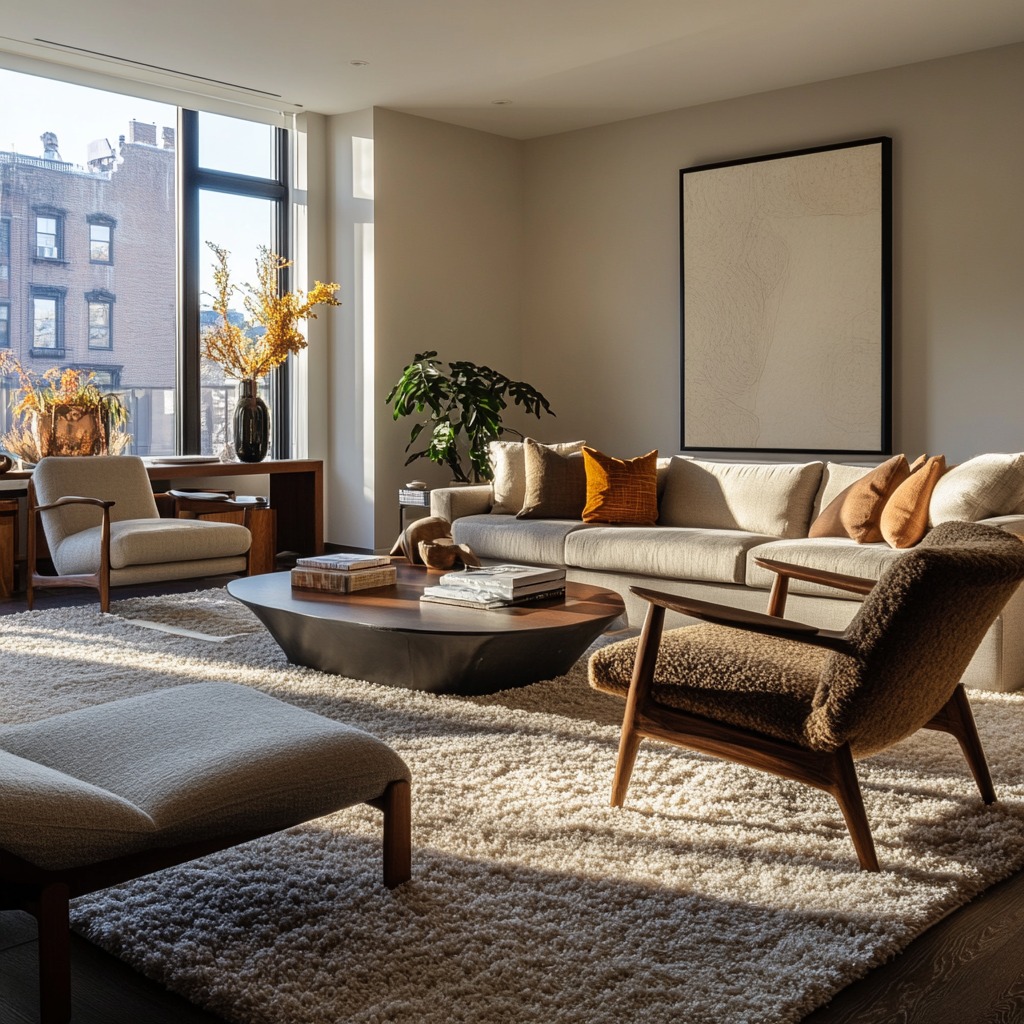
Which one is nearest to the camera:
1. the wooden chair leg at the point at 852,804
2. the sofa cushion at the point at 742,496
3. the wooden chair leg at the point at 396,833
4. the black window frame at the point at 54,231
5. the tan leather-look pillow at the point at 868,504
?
the wooden chair leg at the point at 396,833

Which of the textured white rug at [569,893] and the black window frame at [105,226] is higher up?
the black window frame at [105,226]

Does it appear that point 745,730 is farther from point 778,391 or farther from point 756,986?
point 778,391

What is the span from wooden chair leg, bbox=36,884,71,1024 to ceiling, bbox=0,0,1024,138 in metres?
4.58

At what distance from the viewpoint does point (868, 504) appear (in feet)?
14.5

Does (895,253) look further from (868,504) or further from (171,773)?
(171,773)

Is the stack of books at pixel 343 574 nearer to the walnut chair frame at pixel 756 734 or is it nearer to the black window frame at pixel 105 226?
the walnut chair frame at pixel 756 734

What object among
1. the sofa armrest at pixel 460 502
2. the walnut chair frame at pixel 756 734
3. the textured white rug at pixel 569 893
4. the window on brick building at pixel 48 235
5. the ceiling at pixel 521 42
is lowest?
the textured white rug at pixel 569 893

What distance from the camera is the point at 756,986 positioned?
1791 millimetres

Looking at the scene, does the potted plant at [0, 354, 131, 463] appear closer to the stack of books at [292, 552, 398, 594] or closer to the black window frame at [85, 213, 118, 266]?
the black window frame at [85, 213, 118, 266]

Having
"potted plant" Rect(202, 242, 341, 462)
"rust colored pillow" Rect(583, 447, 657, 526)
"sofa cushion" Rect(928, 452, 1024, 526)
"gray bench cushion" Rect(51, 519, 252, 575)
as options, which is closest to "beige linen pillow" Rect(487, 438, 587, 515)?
"rust colored pillow" Rect(583, 447, 657, 526)

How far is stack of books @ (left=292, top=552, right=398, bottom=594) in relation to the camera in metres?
3.90

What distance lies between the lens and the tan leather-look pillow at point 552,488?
5.43 m

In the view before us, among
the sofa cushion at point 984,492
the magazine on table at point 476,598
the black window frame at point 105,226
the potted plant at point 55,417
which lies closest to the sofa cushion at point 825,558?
the sofa cushion at point 984,492

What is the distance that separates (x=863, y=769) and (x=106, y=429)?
464 centimetres
